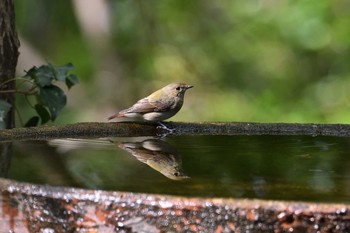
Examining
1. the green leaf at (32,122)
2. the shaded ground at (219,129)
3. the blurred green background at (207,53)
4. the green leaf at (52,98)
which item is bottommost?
the shaded ground at (219,129)

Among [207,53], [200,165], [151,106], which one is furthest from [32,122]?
[207,53]

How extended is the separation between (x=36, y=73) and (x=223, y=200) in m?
3.07

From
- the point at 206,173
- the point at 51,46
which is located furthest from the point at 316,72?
the point at 206,173

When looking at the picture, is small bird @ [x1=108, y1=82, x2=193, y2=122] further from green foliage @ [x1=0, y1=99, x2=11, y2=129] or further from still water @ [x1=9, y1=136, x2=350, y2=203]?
still water @ [x1=9, y1=136, x2=350, y2=203]

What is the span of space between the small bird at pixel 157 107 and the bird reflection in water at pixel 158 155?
1134 millimetres

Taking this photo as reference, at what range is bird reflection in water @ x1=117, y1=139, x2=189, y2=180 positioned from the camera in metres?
2.72

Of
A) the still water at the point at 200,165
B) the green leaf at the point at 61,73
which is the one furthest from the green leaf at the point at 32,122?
the still water at the point at 200,165

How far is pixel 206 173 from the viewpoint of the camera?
2719mm

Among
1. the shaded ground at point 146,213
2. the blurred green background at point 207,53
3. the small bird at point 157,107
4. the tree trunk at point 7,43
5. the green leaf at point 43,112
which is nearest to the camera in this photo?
the shaded ground at point 146,213

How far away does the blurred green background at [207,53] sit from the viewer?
11.5 meters

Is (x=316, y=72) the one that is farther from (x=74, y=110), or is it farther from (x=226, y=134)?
(x=226, y=134)

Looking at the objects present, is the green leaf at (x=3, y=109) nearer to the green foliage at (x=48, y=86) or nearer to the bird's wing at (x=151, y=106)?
the green foliage at (x=48, y=86)

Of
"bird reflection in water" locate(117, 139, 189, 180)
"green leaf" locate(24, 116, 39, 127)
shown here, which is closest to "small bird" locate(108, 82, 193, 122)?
"green leaf" locate(24, 116, 39, 127)

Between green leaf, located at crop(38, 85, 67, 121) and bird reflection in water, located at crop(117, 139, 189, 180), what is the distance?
1.11 m
